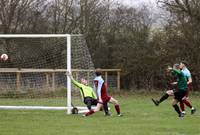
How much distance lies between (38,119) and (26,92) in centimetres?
1053

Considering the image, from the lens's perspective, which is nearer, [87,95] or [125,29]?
[87,95]

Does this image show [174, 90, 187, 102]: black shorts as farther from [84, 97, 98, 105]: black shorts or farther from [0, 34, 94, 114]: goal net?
[0, 34, 94, 114]: goal net

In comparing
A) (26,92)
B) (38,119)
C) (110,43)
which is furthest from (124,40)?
(38,119)

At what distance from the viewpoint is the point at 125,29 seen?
41.5 meters

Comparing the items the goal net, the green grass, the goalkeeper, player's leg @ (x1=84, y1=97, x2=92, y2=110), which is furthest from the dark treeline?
player's leg @ (x1=84, y1=97, x2=92, y2=110)

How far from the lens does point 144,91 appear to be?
38.0 metres

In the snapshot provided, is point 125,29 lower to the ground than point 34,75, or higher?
higher

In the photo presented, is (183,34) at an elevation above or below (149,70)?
above

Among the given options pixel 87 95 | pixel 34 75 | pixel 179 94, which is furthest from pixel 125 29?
pixel 179 94

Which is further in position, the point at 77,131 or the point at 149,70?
the point at 149,70

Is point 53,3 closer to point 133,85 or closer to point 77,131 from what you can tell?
point 133,85

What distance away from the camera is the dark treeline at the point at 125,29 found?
1462 inches

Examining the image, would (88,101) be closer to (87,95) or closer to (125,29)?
(87,95)

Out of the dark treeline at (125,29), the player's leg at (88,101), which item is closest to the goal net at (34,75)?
the player's leg at (88,101)
